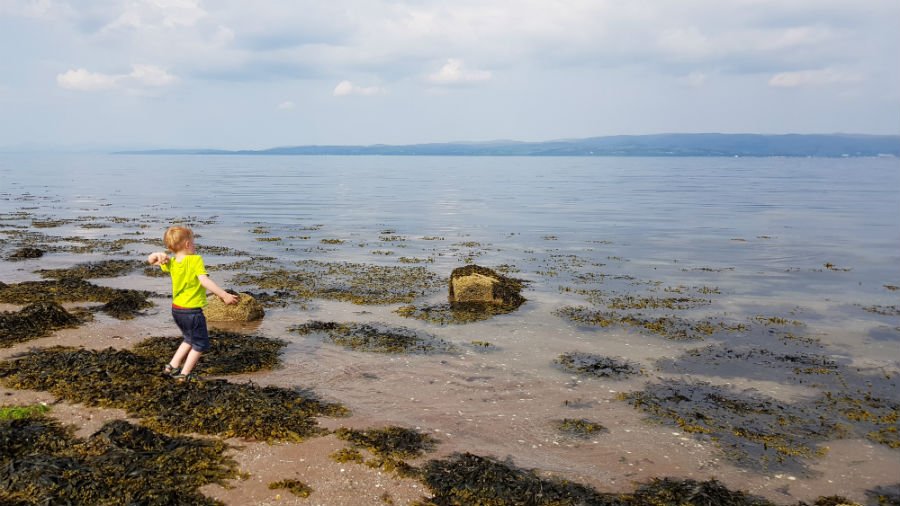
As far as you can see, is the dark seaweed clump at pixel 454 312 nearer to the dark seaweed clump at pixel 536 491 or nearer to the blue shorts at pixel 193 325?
the blue shorts at pixel 193 325

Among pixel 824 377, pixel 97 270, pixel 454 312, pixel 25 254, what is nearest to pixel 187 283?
pixel 454 312

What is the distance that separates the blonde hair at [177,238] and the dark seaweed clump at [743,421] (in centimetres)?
841

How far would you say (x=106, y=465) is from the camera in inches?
297

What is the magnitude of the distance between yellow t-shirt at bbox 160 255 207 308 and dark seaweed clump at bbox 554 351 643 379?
25.0 ft

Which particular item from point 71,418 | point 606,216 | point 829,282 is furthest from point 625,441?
point 606,216

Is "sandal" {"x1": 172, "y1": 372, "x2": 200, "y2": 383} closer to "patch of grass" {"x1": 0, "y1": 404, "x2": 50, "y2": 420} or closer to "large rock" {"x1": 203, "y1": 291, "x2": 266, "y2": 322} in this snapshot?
"patch of grass" {"x1": 0, "y1": 404, "x2": 50, "y2": 420}

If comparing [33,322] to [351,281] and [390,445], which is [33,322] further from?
[390,445]

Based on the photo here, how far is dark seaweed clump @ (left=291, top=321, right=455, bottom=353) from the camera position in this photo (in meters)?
13.9

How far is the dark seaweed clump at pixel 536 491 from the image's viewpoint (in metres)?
7.47

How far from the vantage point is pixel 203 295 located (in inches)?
395

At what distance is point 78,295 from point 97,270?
4.85 meters

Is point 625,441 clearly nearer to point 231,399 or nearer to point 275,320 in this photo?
point 231,399

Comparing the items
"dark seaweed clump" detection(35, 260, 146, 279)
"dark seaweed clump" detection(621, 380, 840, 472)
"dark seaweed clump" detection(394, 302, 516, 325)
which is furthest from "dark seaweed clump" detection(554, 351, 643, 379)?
"dark seaweed clump" detection(35, 260, 146, 279)

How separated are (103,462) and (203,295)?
3138 millimetres
